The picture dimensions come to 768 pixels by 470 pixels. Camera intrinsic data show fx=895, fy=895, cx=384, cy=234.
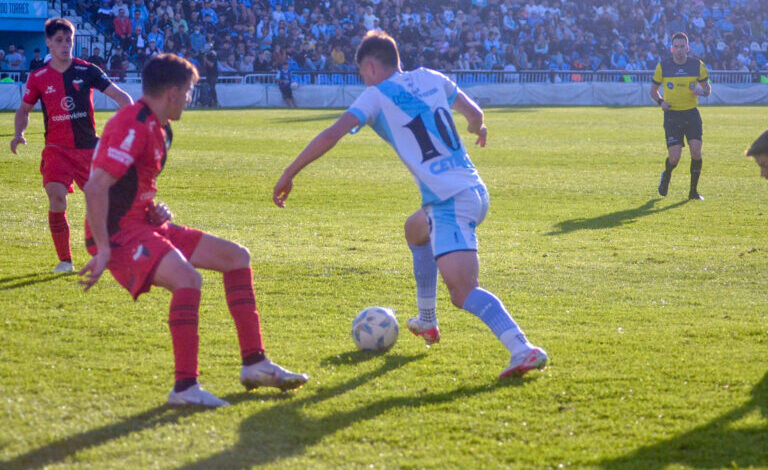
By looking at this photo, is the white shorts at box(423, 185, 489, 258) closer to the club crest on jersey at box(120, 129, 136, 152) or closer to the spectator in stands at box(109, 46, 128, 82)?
the club crest on jersey at box(120, 129, 136, 152)

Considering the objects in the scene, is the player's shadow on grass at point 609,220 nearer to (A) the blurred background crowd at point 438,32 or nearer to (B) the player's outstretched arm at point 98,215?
(B) the player's outstretched arm at point 98,215

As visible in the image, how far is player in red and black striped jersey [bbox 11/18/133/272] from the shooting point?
28.0 feet

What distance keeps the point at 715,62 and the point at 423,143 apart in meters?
44.0

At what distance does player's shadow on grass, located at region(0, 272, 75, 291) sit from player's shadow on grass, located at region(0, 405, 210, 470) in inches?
144

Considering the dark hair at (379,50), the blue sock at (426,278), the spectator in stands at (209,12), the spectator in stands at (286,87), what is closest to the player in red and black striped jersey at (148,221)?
the dark hair at (379,50)

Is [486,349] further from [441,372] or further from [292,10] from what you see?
[292,10]

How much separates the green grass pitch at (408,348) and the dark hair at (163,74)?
67.3 inches

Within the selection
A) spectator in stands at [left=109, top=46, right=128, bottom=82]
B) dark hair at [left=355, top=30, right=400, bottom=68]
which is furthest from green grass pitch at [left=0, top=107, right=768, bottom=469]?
spectator in stands at [left=109, top=46, right=128, bottom=82]

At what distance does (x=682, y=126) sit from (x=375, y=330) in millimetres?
9656

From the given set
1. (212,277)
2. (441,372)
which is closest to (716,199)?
(212,277)

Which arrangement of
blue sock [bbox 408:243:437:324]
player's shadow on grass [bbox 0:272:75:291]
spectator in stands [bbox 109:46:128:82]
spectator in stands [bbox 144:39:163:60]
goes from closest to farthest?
blue sock [bbox 408:243:437:324] < player's shadow on grass [bbox 0:272:75:291] < spectator in stands [bbox 109:46:128:82] < spectator in stands [bbox 144:39:163:60]

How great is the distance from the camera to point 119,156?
4.57 meters

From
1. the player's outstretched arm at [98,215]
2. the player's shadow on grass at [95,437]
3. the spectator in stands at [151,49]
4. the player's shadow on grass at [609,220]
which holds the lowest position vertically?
the player's shadow on grass at [609,220]

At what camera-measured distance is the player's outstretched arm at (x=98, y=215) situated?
4.50 meters
